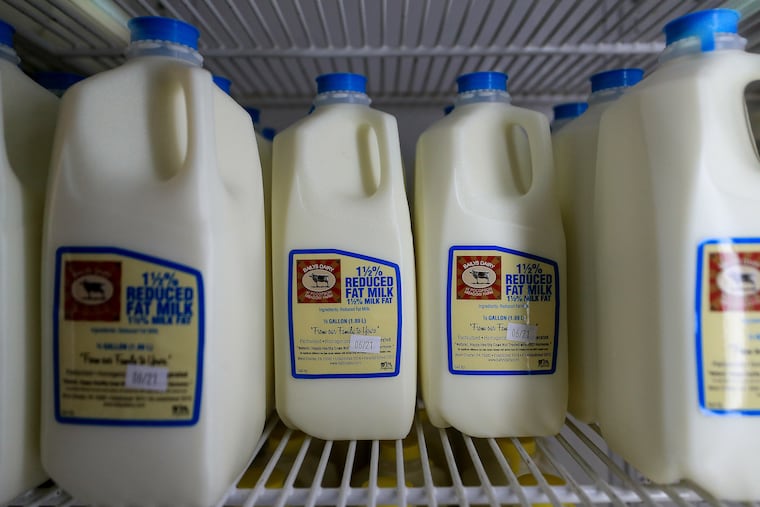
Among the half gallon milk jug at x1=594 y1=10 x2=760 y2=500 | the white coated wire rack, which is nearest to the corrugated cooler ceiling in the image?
the half gallon milk jug at x1=594 y1=10 x2=760 y2=500

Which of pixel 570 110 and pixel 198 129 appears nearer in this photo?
pixel 198 129

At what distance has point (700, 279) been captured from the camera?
503mm

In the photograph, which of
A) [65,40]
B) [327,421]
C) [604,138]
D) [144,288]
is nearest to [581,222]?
[604,138]

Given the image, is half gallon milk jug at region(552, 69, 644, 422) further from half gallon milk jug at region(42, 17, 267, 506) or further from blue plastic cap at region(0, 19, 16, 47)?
blue plastic cap at region(0, 19, 16, 47)

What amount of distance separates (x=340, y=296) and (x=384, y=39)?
1.51ft

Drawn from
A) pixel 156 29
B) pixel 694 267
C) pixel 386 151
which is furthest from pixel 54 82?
pixel 694 267

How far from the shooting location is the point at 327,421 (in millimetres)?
679

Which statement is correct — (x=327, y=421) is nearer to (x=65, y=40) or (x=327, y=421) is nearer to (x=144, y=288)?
(x=144, y=288)

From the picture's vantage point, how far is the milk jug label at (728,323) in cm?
50

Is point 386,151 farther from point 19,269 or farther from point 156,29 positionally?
point 19,269

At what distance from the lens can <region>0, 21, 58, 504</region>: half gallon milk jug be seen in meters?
0.51

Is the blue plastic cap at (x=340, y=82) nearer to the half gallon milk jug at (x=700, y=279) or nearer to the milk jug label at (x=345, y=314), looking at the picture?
the milk jug label at (x=345, y=314)

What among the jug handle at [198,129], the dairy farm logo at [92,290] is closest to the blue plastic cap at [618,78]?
the jug handle at [198,129]

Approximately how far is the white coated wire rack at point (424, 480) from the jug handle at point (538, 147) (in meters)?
0.38
